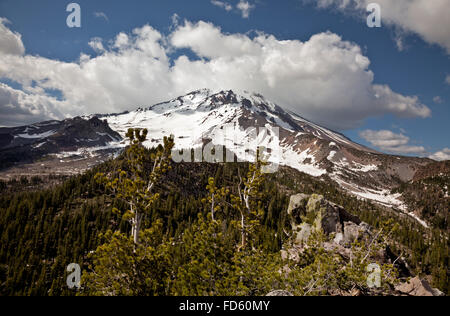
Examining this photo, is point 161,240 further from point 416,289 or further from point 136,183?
point 416,289

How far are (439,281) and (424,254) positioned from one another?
27247 mm

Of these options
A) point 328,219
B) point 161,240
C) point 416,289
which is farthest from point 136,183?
point 328,219

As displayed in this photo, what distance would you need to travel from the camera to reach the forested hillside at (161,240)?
11.9 metres

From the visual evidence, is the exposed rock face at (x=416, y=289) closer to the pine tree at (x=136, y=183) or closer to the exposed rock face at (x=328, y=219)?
the exposed rock face at (x=328, y=219)

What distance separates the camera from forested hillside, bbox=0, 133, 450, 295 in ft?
39.0

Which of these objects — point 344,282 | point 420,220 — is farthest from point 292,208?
point 420,220

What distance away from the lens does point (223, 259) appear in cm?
1269

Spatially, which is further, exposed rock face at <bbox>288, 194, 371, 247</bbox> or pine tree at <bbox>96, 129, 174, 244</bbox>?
exposed rock face at <bbox>288, 194, 371, 247</bbox>

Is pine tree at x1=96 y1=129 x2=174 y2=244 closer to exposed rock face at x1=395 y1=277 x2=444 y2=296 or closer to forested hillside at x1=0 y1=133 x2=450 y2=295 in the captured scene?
forested hillside at x1=0 y1=133 x2=450 y2=295

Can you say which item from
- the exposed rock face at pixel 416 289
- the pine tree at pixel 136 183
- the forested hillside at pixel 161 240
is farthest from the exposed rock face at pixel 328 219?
the pine tree at pixel 136 183

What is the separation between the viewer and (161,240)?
13094 millimetres

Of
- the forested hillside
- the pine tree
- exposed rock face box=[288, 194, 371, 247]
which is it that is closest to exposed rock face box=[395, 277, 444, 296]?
the forested hillside
